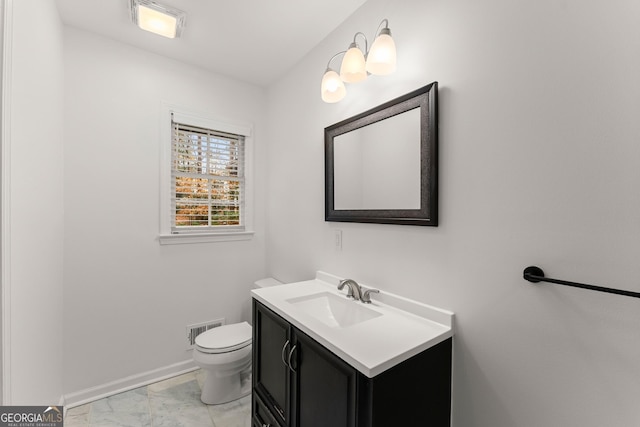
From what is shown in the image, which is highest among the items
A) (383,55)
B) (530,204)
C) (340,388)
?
(383,55)

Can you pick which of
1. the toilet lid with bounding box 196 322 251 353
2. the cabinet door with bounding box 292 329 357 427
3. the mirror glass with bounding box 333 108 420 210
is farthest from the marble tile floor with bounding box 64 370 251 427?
the mirror glass with bounding box 333 108 420 210

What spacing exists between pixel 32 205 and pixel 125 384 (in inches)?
62.6

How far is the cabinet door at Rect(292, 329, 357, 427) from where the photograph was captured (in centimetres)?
96

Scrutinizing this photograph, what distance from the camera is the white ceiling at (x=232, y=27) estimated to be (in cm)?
164

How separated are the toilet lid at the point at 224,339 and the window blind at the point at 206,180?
2.78ft

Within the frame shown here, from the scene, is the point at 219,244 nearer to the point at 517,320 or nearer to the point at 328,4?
the point at 328,4

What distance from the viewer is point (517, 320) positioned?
995 millimetres

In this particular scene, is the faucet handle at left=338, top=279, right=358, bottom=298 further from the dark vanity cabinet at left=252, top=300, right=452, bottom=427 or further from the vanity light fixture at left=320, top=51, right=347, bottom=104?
the vanity light fixture at left=320, top=51, right=347, bottom=104

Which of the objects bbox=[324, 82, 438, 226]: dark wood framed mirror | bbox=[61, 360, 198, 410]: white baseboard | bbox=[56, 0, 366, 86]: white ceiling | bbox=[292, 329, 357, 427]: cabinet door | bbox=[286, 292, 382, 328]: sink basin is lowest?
bbox=[61, 360, 198, 410]: white baseboard

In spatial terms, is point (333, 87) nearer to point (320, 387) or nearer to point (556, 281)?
point (556, 281)

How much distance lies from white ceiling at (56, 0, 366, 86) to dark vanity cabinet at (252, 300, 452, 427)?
1795 millimetres

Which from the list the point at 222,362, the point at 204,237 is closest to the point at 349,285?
the point at 222,362

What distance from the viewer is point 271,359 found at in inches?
57.6

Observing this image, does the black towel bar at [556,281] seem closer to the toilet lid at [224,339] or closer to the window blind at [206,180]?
the toilet lid at [224,339]
